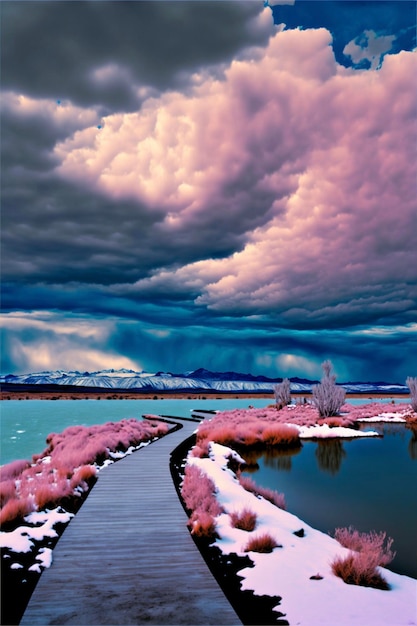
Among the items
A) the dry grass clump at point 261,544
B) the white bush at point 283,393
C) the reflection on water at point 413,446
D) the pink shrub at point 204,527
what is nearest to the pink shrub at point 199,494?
the pink shrub at point 204,527

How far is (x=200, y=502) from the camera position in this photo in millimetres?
10398

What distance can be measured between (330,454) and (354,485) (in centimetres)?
683

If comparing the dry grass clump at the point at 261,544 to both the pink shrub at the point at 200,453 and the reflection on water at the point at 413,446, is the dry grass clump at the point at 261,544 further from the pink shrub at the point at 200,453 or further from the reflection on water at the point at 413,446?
the reflection on water at the point at 413,446

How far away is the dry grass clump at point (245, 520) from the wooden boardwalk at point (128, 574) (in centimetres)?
112

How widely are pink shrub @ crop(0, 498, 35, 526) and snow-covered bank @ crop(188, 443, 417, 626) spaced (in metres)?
4.07

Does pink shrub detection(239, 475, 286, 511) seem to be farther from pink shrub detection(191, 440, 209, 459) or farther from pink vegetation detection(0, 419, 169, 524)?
pink vegetation detection(0, 419, 169, 524)

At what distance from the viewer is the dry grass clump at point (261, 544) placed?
7895mm

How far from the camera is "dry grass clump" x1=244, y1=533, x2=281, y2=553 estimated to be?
789cm

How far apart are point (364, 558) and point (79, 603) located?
4.21m

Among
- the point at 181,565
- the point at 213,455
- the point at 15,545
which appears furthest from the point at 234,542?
the point at 213,455

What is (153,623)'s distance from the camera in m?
5.15

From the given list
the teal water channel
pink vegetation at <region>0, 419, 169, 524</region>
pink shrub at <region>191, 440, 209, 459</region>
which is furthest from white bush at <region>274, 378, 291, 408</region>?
pink shrub at <region>191, 440, 209, 459</region>

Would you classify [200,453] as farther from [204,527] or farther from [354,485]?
[204,527]

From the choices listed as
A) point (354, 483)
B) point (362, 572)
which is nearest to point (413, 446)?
point (354, 483)
